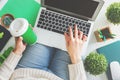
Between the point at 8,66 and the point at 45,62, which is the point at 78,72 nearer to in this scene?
the point at 45,62

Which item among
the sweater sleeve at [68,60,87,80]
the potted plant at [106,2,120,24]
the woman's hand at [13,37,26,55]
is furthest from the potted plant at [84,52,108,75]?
the woman's hand at [13,37,26,55]

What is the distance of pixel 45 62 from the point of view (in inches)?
50.2

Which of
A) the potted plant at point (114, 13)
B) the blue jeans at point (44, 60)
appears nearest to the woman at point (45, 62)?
the blue jeans at point (44, 60)

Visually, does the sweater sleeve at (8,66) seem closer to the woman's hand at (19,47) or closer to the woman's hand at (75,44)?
the woman's hand at (19,47)

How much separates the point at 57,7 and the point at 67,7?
45mm

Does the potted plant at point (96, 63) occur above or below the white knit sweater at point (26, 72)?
above

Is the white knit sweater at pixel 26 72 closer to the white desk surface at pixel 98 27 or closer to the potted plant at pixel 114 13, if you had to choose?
the white desk surface at pixel 98 27

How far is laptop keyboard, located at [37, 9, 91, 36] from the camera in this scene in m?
1.25

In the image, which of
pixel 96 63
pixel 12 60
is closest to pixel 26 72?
pixel 12 60

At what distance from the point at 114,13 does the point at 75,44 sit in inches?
8.4

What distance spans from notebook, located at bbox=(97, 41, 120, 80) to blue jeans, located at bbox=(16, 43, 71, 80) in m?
0.16

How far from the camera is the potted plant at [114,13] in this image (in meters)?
1.22

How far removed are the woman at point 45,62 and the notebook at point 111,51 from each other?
10 centimetres

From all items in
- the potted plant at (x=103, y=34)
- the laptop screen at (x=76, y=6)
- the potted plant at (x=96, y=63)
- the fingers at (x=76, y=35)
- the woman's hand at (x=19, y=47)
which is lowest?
the woman's hand at (x=19, y=47)
